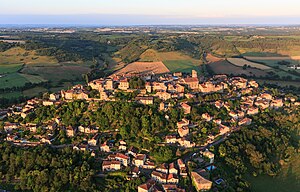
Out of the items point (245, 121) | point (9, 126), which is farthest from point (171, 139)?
point (9, 126)

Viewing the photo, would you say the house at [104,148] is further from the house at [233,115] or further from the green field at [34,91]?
the green field at [34,91]

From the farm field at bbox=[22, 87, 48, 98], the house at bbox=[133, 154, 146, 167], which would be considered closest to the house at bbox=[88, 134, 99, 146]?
the house at bbox=[133, 154, 146, 167]

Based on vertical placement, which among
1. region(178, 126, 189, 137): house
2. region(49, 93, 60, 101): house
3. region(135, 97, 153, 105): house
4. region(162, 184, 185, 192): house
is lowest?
region(162, 184, 185, 192): house

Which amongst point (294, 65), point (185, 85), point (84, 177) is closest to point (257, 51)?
point (294, 65)

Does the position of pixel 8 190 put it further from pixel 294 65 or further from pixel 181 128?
pixel 294 65

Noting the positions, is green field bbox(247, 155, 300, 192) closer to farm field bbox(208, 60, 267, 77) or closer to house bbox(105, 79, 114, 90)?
house bbox(105, 79, 114, 90)

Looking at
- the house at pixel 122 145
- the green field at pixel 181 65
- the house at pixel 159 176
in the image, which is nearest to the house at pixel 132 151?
the house at pixel 122 145
